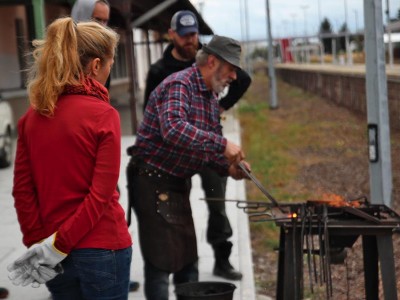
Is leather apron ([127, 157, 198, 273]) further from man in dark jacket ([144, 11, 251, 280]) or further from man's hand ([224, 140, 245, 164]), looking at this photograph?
man in dark jacket ([144, 11, 251, 280])

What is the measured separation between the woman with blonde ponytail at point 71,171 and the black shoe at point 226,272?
3.37 metres

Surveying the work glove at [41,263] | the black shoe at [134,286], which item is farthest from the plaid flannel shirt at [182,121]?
the black shoe at [134,286]

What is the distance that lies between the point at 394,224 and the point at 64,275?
1.92 metres

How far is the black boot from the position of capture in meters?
6.97

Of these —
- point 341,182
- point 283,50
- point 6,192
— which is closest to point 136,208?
point 6,192

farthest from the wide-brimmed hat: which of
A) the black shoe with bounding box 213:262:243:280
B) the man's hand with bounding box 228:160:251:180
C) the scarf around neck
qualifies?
the black shoe with bounding box 213:262:243:280

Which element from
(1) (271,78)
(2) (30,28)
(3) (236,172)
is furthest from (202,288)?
(1) (271,78)

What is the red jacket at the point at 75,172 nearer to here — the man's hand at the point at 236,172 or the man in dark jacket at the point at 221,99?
the man's hand at the point at 236,172

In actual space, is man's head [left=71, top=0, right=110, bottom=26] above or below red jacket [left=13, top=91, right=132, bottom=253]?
above

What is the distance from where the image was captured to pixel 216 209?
673cm

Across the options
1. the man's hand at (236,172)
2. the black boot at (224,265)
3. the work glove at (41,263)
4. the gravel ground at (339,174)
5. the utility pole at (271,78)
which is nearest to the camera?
the work glove at (41,263)

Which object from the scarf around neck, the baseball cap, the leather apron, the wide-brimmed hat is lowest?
the leather apron

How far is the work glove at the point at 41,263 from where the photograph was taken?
3492mm

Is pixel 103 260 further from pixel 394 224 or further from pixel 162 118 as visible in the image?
pixel 394 224
